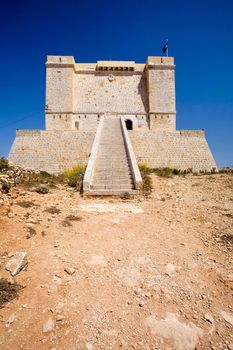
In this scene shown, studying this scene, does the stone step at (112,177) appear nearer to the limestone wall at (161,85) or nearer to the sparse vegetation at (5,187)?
the sparse vegetation at (5,187)

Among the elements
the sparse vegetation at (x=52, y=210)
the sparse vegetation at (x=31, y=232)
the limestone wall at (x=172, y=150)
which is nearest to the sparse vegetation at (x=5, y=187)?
the sparse vegetation at (x=52, y=210)

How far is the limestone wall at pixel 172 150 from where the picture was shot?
16.7 metres

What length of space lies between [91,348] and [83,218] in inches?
142

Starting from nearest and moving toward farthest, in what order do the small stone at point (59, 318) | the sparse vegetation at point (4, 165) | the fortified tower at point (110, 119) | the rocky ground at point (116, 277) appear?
the rocky ground at point (116, 277) → the small stone at point (59, 318) → the sparse vegetation at point (4, 165) → the fortified tower at point (110, 119)

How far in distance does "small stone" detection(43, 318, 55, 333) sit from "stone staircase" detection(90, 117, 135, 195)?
5.72 metres

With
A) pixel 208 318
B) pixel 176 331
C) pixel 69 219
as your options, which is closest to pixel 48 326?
pixel 176 331

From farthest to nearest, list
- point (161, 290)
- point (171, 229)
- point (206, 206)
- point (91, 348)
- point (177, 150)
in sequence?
point (177, 150) → point (206, 206) → point (171, 229) → point (161, 290) → point (91, 348)

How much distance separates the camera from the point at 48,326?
277 cm

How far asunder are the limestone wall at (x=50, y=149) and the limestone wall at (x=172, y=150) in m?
3.72

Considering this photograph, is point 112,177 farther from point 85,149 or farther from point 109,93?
point 109,93

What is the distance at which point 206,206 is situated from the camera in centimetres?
701

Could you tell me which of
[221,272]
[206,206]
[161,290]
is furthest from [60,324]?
[206,206]

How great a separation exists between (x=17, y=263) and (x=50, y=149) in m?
13.7

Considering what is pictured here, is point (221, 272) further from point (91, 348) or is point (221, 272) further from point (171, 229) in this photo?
point (91, 348)
